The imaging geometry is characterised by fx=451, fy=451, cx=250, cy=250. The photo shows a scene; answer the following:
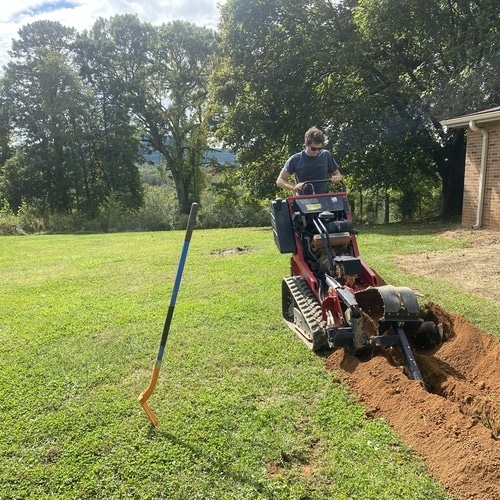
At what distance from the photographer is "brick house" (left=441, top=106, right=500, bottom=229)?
11.1 meters

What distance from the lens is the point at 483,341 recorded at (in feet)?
12.3

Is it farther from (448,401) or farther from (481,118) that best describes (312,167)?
(481,118)

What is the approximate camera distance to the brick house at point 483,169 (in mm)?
11094

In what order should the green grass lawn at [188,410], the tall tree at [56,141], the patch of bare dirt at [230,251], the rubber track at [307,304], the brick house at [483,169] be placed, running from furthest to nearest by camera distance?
the tall tree at [56,141] → the brick house at [483,169] → the patch of bare dirt at [230,251] → the rubber track at [307,304] → the green grass lawn at [188,410]

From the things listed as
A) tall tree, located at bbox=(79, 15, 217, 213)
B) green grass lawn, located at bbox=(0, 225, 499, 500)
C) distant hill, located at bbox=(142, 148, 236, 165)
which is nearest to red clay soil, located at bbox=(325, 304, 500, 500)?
green grass lawn, located at bbox=(0, 225, 499, 500)

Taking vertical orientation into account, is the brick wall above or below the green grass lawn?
above

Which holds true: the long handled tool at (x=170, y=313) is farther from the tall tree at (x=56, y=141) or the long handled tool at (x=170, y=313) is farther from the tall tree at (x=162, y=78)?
the tall tree at (x=162, y=78)

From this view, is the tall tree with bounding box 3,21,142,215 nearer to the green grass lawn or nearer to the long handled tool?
the green grass lawn

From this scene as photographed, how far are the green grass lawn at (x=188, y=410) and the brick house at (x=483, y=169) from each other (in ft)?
20.4

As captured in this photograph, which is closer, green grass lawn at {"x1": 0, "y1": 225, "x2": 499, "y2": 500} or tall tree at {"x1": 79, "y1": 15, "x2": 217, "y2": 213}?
green grass lawn at {"x1": 0, "y1": 225, "x2": 499, "y2": 500}

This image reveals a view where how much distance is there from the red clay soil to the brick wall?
8.35 m

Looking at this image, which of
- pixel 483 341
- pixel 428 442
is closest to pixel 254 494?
pixel 428 442

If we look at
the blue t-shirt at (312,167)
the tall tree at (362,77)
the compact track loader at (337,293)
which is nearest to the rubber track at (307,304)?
the compact track loader at (337,293)

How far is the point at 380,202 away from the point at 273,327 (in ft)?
83.5
